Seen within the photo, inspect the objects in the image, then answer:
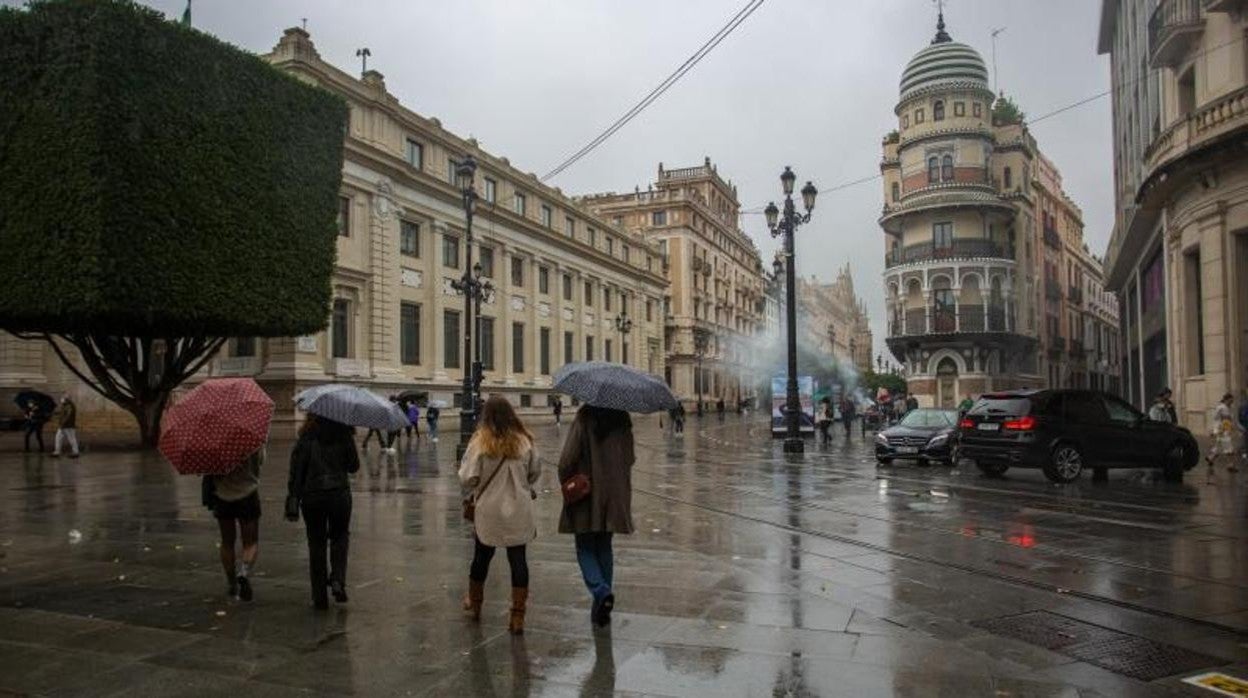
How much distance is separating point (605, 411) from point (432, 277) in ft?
121

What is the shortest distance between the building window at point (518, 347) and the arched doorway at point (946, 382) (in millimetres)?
23881

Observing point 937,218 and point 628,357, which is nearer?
point 937,218

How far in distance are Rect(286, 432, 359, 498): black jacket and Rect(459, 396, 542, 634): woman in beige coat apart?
105cm

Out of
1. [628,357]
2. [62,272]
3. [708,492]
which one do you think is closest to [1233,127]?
[708,492]

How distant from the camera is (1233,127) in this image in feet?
63.8

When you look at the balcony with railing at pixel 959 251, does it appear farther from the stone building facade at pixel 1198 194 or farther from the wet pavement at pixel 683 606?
the wet pavement at pixel 683 606

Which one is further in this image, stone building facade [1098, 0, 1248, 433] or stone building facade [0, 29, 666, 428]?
stone building facade [0, 29, 666, 428]

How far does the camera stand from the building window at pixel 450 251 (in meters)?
42.8

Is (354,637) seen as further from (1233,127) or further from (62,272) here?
(1233,127)

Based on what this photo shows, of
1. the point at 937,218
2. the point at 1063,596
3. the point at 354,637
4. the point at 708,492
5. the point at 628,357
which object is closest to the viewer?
the point at 354,637

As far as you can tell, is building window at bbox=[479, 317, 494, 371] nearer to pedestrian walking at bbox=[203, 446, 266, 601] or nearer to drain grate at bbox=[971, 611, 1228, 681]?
pedestrian walking at bbox=[203, 446, 266, 601]

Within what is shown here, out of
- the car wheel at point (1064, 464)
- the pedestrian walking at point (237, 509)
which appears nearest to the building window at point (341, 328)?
the car wheel at point (1064, 464)

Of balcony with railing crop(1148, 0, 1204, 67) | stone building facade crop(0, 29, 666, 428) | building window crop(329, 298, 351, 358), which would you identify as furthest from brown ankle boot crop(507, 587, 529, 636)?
building window crop(329, 298, 351, 358)

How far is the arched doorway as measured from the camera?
167ft
